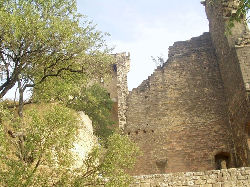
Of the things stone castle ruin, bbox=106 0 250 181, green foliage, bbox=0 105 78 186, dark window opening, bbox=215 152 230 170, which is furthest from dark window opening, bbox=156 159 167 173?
green foliage, bbox=0 105 78 186

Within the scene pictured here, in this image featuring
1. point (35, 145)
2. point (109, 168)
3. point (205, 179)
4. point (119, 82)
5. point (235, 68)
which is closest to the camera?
point (35, 145)

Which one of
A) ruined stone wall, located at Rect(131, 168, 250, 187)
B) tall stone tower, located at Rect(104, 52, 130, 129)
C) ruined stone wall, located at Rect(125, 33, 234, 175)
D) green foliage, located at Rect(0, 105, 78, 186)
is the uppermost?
tall stone tower, located at Rect(104, 52, 130, 129)

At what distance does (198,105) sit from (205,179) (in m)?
7.52

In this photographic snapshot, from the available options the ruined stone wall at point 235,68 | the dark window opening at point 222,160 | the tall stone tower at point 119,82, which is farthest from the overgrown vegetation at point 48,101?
the tall stone tower at point 119,82

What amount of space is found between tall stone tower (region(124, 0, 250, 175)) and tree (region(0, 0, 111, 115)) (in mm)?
5789

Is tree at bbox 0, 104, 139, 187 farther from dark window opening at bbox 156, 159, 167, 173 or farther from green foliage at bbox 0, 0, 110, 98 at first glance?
dark window opening at bbox 156, 159, 167, 173

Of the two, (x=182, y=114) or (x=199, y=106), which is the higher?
(x=199, y=106)

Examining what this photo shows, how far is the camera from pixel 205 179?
31.8 ft

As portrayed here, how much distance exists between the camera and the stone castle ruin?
1446 cm

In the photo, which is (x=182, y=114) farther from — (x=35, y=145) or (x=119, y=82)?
(x=35, y=145)

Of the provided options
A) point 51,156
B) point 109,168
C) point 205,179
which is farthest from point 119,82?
point 51,156

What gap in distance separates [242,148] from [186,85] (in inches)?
185

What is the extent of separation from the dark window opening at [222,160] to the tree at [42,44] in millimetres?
7178

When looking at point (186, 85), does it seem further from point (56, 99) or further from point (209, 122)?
point (56, 99)
